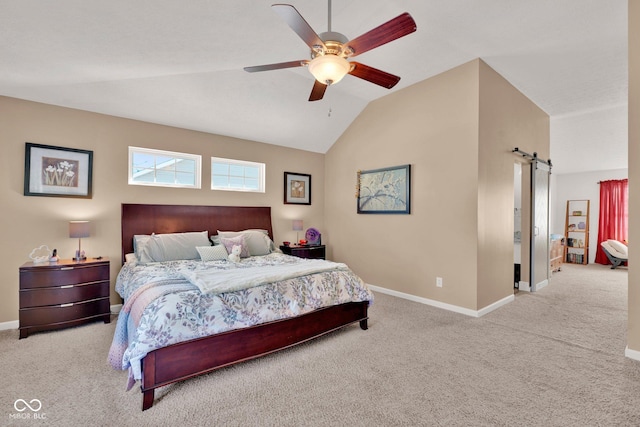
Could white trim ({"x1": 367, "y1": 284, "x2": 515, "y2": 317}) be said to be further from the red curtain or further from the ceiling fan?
the red curtain

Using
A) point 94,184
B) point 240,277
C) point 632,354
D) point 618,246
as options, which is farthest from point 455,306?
point 618,246

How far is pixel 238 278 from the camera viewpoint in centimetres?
251

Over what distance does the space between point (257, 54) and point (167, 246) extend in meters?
2.51

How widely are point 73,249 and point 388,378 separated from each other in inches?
150

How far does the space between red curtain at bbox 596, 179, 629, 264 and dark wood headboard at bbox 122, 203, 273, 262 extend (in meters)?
8.39

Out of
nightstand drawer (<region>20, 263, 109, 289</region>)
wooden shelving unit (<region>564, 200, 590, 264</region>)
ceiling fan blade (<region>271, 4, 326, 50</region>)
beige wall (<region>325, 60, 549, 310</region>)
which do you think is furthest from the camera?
wooden shelving unit (<region>564, 200, 590, 264</region>)

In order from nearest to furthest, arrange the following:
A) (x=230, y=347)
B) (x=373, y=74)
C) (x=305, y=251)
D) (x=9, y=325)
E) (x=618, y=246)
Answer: (x=230, y=347), (x=373, y=74), (x=9, y=325), (x=305, y=251), (x=618, y=246)

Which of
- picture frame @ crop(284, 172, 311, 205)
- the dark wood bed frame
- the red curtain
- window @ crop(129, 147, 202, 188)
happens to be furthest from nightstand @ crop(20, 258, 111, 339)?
the red curtain

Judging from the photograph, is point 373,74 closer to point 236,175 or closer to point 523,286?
point 236,175

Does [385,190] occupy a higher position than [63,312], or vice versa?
[385,190]

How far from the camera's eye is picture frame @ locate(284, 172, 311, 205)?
5.38m

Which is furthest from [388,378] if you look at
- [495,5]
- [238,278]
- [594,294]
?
[594,294]

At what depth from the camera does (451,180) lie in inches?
152

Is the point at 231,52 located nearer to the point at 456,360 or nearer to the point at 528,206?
the point at 456,360
